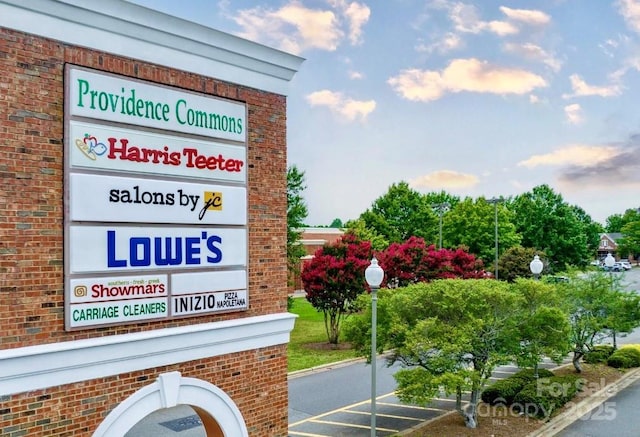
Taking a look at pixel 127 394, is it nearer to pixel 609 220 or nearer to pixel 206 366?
pixel 206 366

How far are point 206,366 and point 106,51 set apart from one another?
14.9ft

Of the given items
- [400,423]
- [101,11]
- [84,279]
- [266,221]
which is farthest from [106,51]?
[400,423]

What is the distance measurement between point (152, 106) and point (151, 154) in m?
0.66

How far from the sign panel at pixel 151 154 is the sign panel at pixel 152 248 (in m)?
0.80

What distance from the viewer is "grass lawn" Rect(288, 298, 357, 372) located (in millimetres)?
23344

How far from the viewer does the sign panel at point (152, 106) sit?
6.96 metres

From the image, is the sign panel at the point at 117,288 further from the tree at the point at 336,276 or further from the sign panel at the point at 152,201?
the tree at the point at 336,276

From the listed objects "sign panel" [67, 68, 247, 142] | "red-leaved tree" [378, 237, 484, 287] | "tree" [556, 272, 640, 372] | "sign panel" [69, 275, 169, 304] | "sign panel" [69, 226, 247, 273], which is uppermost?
"sign panel" [67, 68, 247, 142]

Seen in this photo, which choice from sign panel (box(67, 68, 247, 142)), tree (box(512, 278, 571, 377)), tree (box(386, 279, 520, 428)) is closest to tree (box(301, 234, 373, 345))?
tree (box(386, 279, 520, 428))

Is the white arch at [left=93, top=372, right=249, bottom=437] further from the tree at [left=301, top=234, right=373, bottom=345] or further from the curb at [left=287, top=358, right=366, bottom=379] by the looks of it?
the tree at [left=301, top=234, right=373, bottom=345]

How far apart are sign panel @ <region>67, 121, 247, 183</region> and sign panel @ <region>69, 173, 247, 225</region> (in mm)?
161

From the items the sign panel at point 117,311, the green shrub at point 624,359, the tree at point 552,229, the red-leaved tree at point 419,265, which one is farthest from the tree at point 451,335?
the tree at point 552,229

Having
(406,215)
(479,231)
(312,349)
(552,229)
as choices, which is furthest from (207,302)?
(552,229)

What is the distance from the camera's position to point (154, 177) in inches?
301
